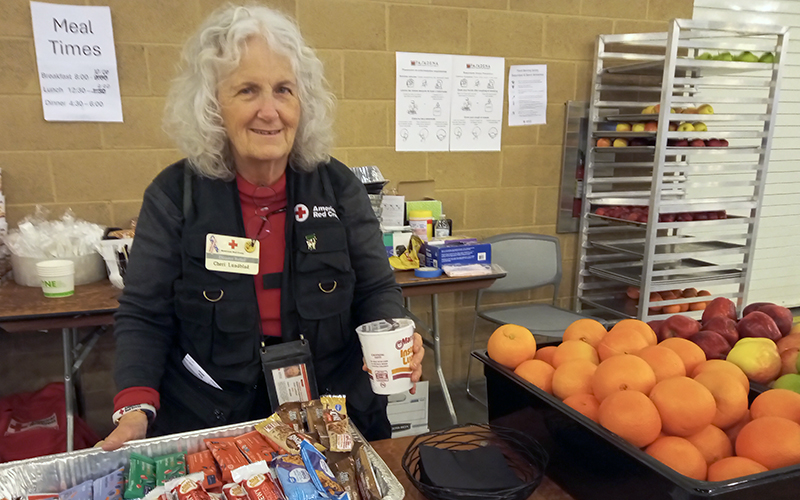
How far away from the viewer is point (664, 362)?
0.92 metres

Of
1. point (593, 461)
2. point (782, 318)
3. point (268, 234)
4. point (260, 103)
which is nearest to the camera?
point (593, 461)

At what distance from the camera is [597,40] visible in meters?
3.31

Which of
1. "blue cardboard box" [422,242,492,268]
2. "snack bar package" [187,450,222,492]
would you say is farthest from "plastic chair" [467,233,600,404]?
"snack bar package" [187,450,222,492]

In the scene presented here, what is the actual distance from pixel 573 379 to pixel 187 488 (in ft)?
2.18

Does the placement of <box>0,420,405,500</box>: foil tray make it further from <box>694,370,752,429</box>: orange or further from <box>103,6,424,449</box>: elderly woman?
<box>694,370,752,429</box>: orange

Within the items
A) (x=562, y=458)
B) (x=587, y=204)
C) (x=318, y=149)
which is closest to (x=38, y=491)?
(x=562, y=458)

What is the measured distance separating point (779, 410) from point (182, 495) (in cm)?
92

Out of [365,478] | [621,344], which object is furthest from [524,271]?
[365,478]

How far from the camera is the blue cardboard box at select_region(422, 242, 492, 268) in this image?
2.59m

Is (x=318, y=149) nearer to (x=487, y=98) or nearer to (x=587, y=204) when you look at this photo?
(x=487, y=98)

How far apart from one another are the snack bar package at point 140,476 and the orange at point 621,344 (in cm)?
85

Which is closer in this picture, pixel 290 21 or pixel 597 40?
pixel 290 21

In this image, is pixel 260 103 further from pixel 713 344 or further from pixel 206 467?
pixel 713 344

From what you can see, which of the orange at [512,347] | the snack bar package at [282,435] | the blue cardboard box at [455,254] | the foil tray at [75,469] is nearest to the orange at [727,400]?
the orange at [512,347]
